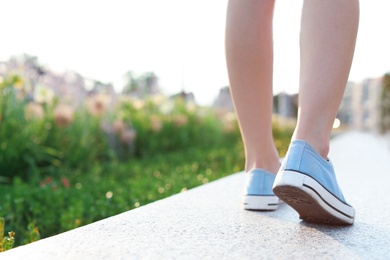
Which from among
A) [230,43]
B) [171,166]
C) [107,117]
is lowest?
[171,166]

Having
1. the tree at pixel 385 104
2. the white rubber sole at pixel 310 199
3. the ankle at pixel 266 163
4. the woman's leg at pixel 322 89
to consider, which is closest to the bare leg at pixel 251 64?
the ankle at pixel 266 163

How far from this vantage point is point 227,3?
1.34m

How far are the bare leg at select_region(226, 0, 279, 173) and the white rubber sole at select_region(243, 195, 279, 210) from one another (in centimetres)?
13

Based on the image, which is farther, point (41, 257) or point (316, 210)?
point (316, 210)

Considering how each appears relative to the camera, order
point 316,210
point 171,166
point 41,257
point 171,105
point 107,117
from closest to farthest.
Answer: point 41,257, point 316,210, point 171,166, point 107,117, point 171,105

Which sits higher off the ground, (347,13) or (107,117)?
(347,13)

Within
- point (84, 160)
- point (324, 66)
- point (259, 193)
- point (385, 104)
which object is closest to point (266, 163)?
point (259, 193)

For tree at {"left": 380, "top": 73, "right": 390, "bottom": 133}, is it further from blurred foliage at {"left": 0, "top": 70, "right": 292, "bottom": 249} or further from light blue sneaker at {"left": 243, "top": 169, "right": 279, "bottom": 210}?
light blue sneaker at {"left": 243, "top": 169, "right": 279, "bottom": 210}

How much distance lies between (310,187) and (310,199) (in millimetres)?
32

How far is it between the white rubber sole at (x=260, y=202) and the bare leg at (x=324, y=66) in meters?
0.26

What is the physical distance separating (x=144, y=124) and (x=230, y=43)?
314 cm

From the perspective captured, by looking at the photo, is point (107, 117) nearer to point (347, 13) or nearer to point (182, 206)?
point (182, 206)

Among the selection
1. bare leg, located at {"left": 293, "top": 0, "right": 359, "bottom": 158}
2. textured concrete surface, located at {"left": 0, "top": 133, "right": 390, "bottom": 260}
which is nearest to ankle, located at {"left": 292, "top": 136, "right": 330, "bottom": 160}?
bare leg, located at {"left": 293, "top": 0, "right": 359, "bottom": 158}

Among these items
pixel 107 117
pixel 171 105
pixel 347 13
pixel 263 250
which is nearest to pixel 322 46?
pixel 347 13
